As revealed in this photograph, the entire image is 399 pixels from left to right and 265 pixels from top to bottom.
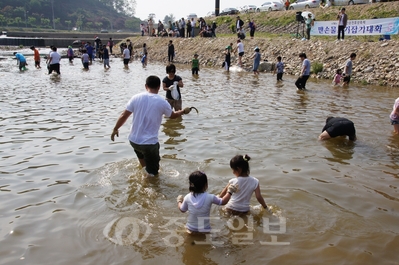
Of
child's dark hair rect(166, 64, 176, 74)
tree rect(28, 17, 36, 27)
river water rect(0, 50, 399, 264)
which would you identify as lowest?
river water rect(0, 50, 399, 264)

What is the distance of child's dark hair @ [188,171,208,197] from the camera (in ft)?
13.9

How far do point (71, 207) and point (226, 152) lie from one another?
3490 mm

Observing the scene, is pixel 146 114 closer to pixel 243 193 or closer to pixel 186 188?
pixel 186 188

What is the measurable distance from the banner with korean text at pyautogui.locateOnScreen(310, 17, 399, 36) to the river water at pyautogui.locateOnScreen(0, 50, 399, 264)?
12.1 meters

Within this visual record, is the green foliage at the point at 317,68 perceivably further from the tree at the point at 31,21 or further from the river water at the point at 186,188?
the tree at the point at 31,21

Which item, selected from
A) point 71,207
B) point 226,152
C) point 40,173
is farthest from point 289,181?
point 40,173

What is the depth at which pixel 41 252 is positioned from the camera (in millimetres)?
4078

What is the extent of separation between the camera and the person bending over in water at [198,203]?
4.26 metres

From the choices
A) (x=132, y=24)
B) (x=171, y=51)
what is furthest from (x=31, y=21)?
(x=171, y=51)

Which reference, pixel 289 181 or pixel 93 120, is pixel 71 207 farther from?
pixel 93 120

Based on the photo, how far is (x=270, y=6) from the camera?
44.5 meters

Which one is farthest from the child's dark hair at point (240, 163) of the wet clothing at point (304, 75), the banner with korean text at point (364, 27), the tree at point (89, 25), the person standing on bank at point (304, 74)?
the tree at point (89, 25)

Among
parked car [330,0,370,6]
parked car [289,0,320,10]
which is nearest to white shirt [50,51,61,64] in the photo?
parked car [330,0,370,6]

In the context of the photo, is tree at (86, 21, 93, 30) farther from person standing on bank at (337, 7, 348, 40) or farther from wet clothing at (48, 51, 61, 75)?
person standing on bank at (337, 7, 348, 40)
